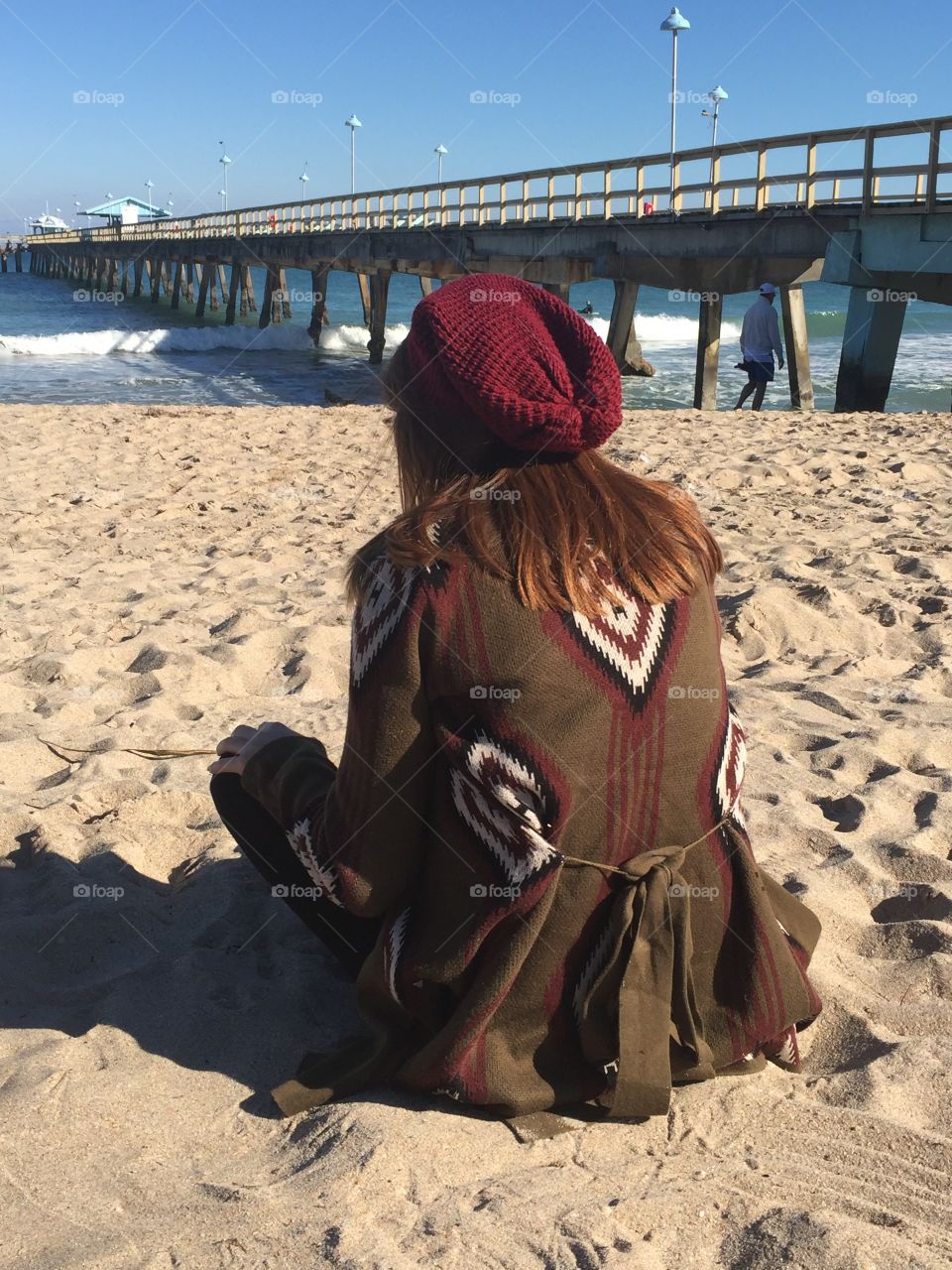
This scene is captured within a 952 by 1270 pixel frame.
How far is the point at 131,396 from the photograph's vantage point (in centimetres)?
1861

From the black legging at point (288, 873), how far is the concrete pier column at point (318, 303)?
30.8 meters

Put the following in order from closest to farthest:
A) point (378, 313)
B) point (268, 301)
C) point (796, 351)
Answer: point (796, 351) → point (378, 313) → point (268, 301)

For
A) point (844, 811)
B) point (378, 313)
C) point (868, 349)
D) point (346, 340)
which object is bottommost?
point (844, 811)

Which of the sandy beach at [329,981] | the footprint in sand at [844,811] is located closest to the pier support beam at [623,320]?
the sandy beach at [329,981]

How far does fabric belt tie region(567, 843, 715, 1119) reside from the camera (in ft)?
6.13

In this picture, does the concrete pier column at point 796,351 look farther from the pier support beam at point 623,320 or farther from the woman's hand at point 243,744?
the woman's hand at point 243,744

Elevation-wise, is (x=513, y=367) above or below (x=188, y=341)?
below

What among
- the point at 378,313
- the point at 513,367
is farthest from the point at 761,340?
the point at 378,313

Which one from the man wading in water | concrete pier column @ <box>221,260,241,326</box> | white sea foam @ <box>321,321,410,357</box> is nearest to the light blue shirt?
the man wading in water

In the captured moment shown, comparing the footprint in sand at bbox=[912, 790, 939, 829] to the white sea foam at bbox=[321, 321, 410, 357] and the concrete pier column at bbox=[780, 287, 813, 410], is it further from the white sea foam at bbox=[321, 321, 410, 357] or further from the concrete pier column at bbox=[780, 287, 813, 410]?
the white sea foam at bbox=[321, 321, 410, 357]

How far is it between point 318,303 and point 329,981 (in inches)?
1231

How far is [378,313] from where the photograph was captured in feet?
96.3

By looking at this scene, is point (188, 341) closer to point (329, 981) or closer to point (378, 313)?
point (378, 313)

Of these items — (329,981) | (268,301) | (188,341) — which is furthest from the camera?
(268,301)
